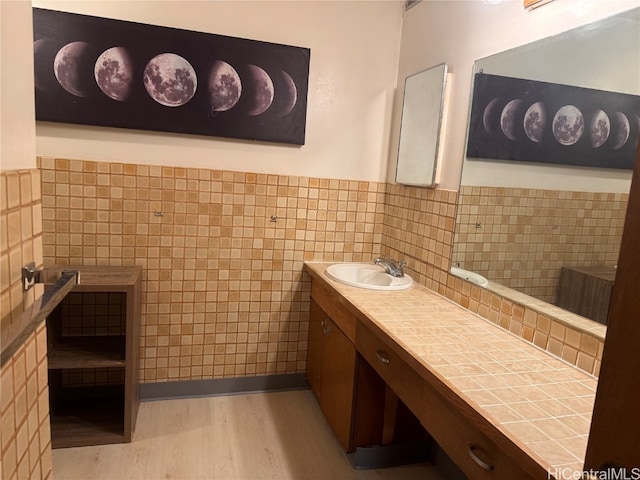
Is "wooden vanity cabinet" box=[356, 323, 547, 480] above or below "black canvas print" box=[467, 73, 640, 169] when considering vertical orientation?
below

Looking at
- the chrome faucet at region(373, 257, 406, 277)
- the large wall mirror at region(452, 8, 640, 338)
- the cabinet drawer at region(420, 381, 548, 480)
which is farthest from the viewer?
the chrome faucet at region(373, 257, 406, 277)

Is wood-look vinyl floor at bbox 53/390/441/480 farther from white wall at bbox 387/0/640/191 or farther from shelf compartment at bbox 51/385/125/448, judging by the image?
white wall at bbox 387/0/640/191

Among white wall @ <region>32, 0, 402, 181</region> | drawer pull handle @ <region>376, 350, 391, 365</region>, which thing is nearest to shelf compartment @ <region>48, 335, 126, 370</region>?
white wall @ <region>32, 0, 402, 181</region>

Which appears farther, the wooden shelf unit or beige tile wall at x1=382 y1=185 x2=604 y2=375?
the wooden shelf unit

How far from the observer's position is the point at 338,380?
2.20 meters

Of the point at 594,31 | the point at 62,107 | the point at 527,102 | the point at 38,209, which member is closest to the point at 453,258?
the point at 527,102

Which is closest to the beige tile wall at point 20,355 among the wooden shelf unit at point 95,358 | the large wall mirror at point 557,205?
the wooden shelf unit at point 95,358

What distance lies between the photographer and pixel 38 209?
97 centimetres

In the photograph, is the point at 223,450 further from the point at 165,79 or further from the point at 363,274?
the point at 165,79

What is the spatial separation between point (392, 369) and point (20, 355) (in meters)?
1.15

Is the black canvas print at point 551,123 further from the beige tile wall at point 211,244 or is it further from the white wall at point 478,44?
the beige tile wall at point 211,244

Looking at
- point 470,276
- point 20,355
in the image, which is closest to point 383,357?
point 470,276

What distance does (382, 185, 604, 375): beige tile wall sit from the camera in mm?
1434

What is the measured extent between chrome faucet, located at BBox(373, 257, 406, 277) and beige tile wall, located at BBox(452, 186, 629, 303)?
0.38m
